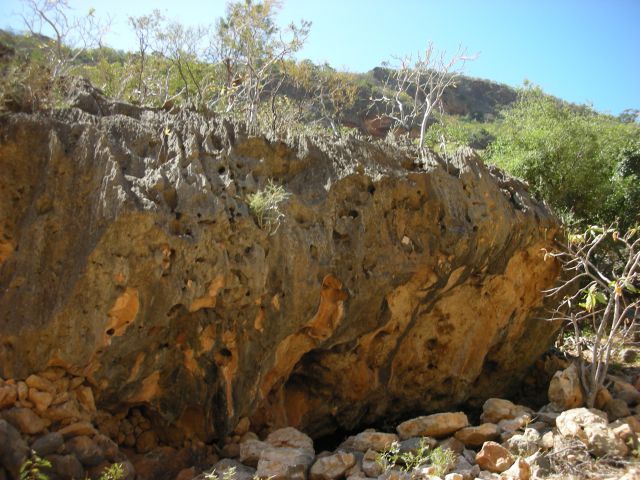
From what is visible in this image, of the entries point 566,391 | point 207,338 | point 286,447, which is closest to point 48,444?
point 207,338

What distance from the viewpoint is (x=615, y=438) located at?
514cm

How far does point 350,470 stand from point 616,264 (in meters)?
8.25

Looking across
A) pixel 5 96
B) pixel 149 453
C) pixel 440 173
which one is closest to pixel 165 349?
pixel 149 453

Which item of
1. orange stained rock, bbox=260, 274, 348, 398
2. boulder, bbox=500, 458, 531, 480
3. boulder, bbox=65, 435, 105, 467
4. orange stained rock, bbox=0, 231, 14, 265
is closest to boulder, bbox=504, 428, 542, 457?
boulder, bbox=500, 458, 531, 480

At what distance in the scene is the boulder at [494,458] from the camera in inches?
200

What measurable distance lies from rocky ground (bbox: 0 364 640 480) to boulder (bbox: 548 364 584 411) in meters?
0.37

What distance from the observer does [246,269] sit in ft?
16.1

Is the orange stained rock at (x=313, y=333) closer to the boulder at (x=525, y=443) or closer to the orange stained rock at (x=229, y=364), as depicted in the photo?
the orange stained rock at (x=229, y=364)

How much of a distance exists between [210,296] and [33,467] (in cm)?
173

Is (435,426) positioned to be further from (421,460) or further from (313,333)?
(313,333)

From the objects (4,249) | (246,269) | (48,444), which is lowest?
(48,444)

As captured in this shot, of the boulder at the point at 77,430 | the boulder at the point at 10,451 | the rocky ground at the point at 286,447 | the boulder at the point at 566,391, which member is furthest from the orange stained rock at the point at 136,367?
the boulder at the point at 566,391

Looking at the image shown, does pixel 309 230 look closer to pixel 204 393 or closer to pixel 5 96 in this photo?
pixel 204 393

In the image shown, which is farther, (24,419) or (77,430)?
(77,430)
